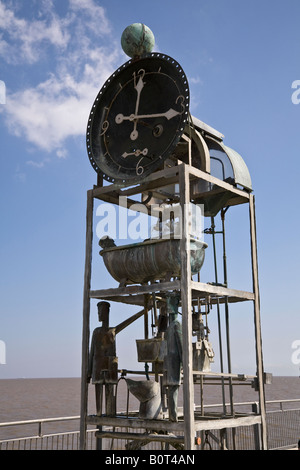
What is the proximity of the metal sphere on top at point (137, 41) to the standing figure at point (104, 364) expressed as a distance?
6.32 m

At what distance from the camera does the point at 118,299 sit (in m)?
14.1

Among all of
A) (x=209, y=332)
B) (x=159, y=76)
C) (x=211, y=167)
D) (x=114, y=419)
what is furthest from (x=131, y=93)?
(x=114, y=419)

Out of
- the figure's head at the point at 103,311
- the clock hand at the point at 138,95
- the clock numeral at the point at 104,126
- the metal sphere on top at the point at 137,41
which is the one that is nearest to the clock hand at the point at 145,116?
the clock hand at the point at 138,95

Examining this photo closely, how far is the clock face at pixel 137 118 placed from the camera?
12.7 m

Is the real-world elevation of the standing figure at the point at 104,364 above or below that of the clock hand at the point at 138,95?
below

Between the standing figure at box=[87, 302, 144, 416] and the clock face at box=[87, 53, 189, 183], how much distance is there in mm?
3567

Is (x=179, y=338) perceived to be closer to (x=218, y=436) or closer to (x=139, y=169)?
(x=139, y=169)

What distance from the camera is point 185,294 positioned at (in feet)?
37.4

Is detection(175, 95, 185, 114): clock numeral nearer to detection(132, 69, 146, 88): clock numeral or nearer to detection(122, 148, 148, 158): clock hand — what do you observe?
detection(122, 148, 148, 158): clock hand

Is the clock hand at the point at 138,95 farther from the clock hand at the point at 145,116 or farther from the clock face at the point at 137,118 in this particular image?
the clock hand at the point at 145,116

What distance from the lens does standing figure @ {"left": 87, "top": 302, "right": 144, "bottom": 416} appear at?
13.0 m

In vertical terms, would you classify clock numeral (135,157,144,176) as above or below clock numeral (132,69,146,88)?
below

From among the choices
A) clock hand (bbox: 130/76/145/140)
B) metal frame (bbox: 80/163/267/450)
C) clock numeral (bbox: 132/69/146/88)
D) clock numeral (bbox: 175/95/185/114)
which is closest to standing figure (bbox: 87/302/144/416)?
metal frame (bbox: 80/163/267/450)

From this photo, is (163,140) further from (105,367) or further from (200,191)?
(105,367)
